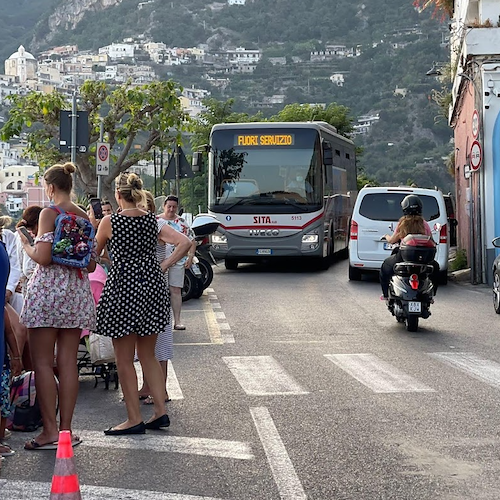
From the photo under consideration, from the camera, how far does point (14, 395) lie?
303 inches

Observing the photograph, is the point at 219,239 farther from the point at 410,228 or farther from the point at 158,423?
the point at 158,423

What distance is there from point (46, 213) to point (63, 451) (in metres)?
2.80

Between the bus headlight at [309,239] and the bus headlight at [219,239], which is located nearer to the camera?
the bus headlight at [309,239]

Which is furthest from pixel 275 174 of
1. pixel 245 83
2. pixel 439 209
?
pixel 245 83

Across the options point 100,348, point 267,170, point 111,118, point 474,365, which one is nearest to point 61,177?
point 100,348

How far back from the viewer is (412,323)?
543 inches

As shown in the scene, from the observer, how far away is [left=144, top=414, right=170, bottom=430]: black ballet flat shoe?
303 inches

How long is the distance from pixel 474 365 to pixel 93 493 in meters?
5.68

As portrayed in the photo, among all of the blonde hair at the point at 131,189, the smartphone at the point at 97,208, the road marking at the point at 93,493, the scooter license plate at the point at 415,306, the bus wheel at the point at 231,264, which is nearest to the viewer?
the road marking at the point at 93,493

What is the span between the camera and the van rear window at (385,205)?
2111 centimetres

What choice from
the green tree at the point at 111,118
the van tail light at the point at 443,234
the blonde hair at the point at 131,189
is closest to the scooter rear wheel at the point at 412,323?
the blonde hair at the point at 131,189

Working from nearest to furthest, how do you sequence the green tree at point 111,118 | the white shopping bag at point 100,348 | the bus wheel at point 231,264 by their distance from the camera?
the white shopping bag at point 100,348 → the bus wheel at point 231,264 → the green tree at point 111,118

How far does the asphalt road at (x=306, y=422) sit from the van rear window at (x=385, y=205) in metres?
6.73

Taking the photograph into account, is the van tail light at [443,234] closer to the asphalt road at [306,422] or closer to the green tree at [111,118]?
the asphalt road at [306,422]
